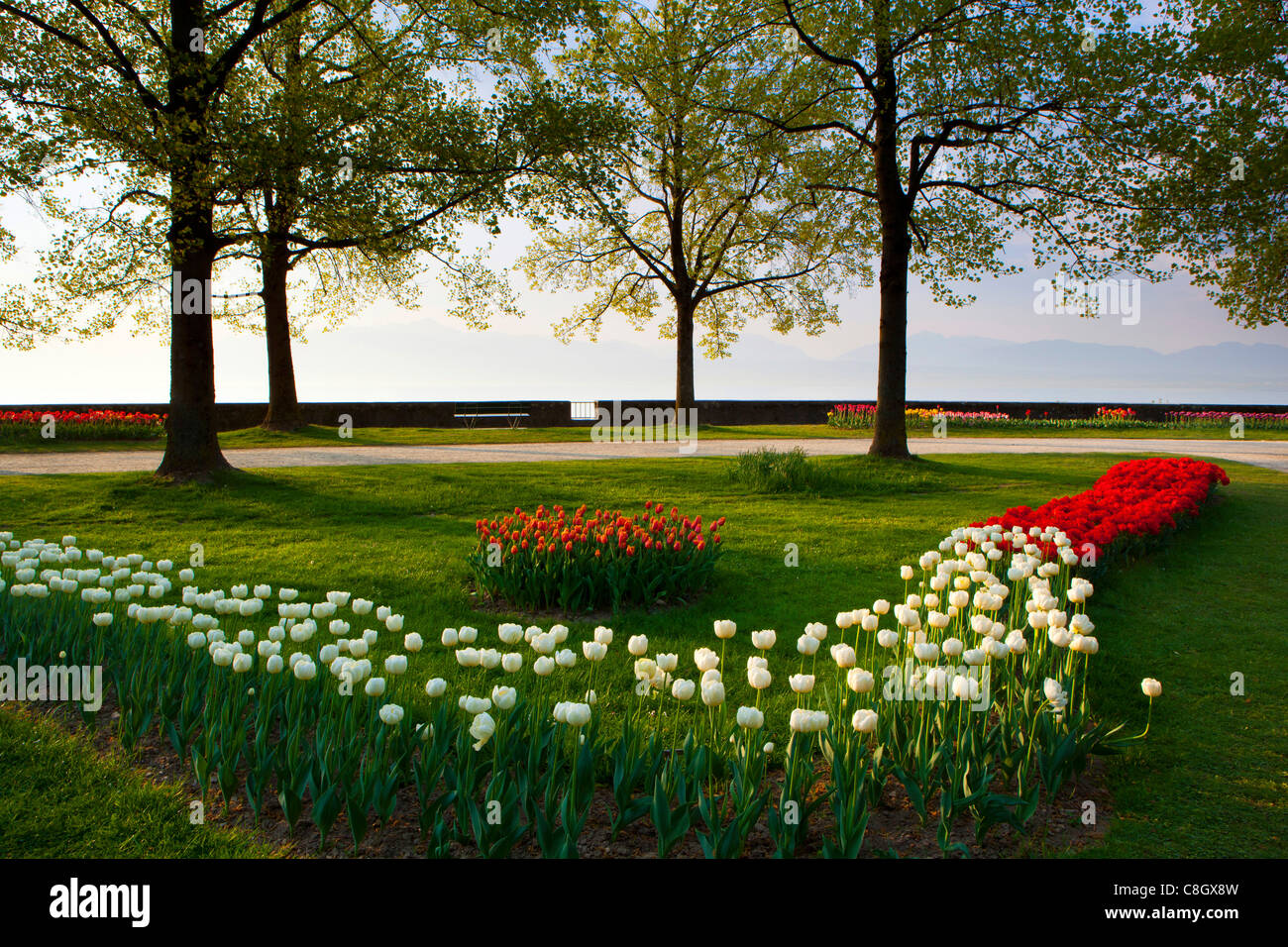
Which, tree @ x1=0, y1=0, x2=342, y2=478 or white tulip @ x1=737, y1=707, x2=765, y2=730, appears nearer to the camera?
white tulip @ x1=737, y1=707, x2=765, y2=730

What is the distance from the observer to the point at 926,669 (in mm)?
3680

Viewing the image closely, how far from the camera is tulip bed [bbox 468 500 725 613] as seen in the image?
22.0 ft

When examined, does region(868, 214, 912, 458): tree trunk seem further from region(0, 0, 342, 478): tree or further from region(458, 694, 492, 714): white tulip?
region(458, 694, 492, 714): white tulip

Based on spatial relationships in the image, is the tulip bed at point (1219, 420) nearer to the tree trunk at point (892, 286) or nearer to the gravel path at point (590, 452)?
the gravel path at point (590, 452)

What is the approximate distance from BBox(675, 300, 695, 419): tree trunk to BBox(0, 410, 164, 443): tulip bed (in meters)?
15.1

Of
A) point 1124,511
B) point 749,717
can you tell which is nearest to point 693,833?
point 749,717

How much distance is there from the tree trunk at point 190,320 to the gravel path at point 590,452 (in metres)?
1.98

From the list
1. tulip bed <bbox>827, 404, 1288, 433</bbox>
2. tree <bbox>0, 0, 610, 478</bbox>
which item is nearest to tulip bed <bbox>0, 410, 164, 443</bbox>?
tree <bbox>0, 0, 610, 478</bbox>

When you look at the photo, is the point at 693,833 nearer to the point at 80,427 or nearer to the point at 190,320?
the point at 190,320

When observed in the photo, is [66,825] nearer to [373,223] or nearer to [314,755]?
[314,755]

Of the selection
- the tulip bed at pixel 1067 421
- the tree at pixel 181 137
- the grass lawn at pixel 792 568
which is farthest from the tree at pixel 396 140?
the tulip bed at pixel 1067 421

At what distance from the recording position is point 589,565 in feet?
22.1

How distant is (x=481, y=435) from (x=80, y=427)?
Answer: 378 inches
